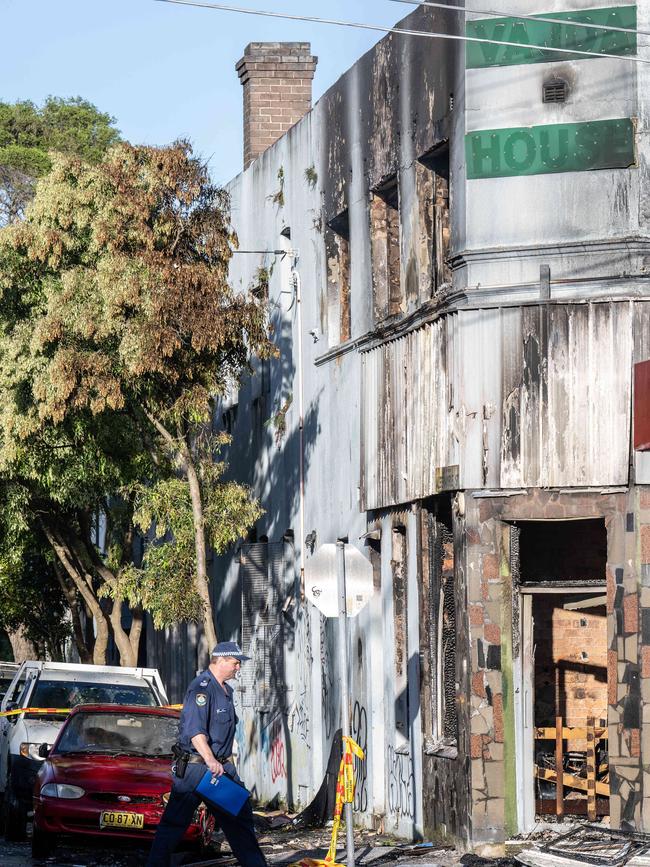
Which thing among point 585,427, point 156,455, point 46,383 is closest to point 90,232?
point 46,383

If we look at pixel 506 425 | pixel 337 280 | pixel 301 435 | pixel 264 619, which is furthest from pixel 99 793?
pixel 264 619

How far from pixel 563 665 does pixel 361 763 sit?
11.9ft

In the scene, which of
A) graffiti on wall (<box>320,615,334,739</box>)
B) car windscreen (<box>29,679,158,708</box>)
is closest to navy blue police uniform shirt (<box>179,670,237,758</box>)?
car windscreen (<box>29,679,158,708</box>)

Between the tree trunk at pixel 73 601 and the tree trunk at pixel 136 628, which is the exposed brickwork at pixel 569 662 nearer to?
the tree trunk at pixel 136 628

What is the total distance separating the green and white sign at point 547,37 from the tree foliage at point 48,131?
23972 millimetres

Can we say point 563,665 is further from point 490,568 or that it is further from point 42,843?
point 42,843

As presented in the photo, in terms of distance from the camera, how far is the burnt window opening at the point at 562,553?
52.5 ft

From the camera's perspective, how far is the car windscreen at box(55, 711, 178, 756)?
1642 centimetres

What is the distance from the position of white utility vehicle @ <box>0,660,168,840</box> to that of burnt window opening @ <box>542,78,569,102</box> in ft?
26.8

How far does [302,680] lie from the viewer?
75.4ft

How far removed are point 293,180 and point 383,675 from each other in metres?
8.00

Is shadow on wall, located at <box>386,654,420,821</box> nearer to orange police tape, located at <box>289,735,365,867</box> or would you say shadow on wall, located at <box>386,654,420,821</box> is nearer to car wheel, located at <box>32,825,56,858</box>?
orange police tape, located at <box>289,735,365,867</box>

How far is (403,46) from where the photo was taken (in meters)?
18.3

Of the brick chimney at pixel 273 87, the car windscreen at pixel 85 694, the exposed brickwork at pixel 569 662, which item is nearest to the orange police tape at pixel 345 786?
the exposed brickwork at pixel 569 662
